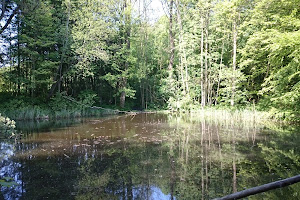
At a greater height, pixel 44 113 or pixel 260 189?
pixel 260 189

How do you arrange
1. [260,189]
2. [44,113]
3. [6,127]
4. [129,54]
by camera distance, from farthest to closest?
[129,54] → [44,113] → [6,127] → [260,189]

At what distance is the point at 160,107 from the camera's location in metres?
19.7

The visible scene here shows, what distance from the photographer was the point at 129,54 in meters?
18.4

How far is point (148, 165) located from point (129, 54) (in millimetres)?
14634

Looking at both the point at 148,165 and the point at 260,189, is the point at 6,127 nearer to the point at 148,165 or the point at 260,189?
the point at 148,165

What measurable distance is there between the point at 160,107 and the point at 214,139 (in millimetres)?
12641

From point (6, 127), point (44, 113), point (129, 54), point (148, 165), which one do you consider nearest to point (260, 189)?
point (148, 165)

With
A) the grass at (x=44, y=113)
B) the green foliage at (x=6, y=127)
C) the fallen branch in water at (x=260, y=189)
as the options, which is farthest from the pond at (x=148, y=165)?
the grass at (x=44, y=113)

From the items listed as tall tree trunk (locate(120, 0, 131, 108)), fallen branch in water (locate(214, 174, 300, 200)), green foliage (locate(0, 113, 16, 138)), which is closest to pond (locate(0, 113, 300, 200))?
green foliage (locate(0, 113, 16, 138))

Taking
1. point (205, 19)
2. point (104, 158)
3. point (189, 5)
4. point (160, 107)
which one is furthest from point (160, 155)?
point (189, 5)

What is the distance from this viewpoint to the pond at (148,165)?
3496 millimetres

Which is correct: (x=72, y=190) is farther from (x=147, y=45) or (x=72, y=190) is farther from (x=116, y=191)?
(x=147, y=45)

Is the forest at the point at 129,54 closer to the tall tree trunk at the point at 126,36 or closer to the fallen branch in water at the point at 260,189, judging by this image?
the tall tree trunk at the point at 126,36

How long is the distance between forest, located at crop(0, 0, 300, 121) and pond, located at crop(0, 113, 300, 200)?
5215 mm
